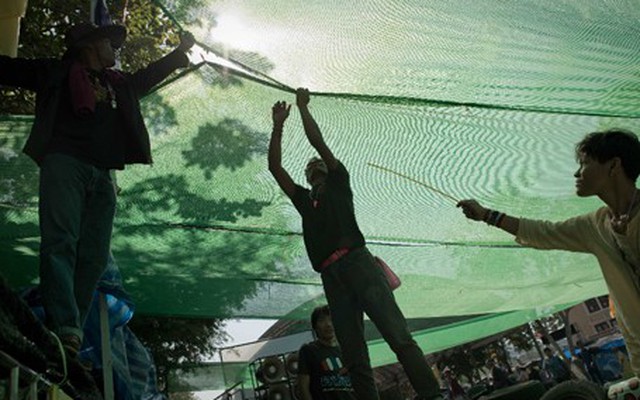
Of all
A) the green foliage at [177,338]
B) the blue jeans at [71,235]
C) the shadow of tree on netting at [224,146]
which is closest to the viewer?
the blue jeans at [71,235]

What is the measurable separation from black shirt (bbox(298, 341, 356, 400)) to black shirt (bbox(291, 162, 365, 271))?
0.99m

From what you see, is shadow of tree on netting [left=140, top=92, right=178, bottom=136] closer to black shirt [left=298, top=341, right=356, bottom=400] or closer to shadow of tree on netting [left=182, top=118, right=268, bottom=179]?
shadow of tree on netting [left=182, top=118, right=268, bottom=179]

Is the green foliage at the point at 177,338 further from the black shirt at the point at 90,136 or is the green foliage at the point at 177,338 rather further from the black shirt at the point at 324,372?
the black shirt at the point at 90,136

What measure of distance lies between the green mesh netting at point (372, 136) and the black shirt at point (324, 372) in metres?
0.91

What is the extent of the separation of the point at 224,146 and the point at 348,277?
1.22 metres

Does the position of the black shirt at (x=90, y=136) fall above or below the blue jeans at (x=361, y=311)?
above

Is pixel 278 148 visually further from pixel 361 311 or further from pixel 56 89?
pixel 56 89

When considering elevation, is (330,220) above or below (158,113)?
below

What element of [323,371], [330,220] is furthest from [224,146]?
[323,371]

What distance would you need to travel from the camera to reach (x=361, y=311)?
276 centimetres

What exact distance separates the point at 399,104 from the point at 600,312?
43.2 meters

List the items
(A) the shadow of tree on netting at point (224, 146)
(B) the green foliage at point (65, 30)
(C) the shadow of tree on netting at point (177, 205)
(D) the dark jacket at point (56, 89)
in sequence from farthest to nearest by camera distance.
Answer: (B) the green foliage at point (65, 30)
(C) the shadow of tree on netting at point (177, 205)
(A) the shadow of tree on netting at point (224, 146)
(D) the dark jacket at point (56, 89)

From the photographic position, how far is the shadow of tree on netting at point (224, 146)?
3438 mm

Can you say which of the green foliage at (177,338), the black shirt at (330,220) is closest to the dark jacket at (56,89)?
the black shirt at (330,220)
